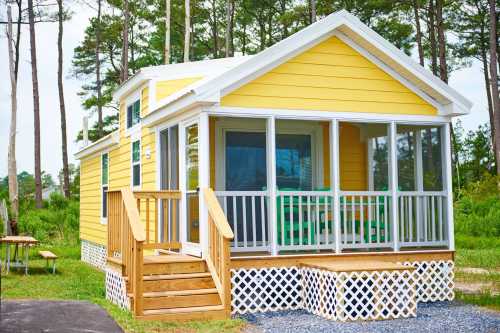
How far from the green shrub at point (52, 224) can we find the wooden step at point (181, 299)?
42.9 feet

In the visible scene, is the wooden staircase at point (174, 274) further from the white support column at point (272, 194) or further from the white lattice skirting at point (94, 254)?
the white lattice skirting at point (94, 254)

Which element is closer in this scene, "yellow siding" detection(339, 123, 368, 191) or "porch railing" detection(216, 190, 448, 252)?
"porch railing" detection(216, 190, 448, 252)

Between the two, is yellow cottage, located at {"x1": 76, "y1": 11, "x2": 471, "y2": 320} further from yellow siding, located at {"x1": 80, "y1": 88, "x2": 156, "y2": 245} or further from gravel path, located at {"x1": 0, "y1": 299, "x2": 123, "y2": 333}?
gravel path, located at {"x1": 0, "y1": 299, "x2": 123, "y2": 333}

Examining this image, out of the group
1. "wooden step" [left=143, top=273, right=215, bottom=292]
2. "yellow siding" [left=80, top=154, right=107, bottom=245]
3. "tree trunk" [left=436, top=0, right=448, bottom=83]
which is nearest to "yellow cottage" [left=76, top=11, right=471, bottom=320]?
"wooden step" [left=143, top=273, right=215, bottom=292]

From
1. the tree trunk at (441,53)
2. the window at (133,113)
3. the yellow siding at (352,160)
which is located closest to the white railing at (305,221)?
the yellow siding at (352,160)

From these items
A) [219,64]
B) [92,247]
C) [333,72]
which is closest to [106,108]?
[92,247]

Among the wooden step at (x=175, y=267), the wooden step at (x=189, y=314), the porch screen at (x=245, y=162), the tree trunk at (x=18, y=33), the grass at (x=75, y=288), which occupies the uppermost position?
the tree trunk at (x=18, y=33)

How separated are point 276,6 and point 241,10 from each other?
171cm

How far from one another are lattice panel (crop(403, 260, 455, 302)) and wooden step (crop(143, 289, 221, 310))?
3.01 m

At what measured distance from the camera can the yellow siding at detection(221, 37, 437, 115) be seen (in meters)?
9.01

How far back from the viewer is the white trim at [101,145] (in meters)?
13.7

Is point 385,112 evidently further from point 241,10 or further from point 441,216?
point 241,10

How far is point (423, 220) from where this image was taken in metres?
9.85

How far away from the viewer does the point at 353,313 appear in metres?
8.37
